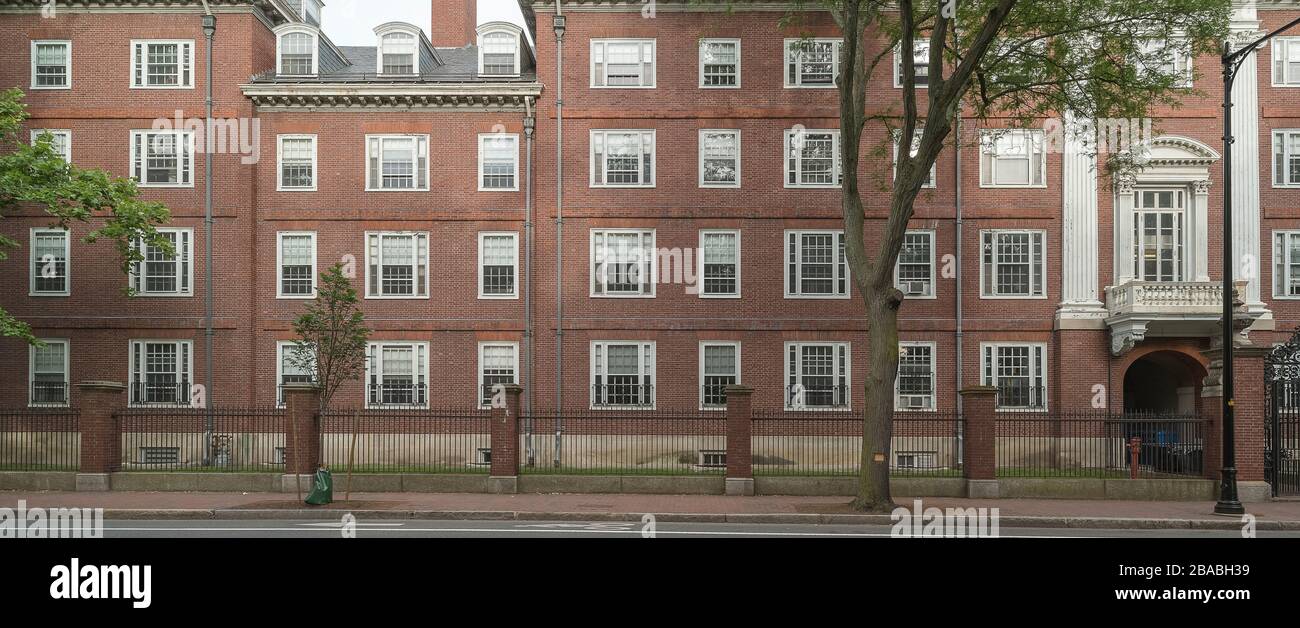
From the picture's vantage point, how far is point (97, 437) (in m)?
25.0

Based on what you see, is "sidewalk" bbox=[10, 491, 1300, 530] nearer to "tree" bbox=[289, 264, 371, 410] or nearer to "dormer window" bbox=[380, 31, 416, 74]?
"tree" bbox=[289, 264, 371, 410]

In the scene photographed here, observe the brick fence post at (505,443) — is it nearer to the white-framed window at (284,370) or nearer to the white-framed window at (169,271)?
the white-framed window at (284,370)

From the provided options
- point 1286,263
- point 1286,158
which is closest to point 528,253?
point 1286,263

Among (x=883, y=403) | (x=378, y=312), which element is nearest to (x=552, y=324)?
(x=378, y=312)

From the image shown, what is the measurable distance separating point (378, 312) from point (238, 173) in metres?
5.87

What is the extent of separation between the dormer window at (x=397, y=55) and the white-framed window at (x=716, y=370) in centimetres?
1268

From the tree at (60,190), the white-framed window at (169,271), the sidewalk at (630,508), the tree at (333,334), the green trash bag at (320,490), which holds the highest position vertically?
the tree at (60,190)

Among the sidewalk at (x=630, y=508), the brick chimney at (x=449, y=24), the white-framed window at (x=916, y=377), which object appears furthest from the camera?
the brick chimney at (x=449, y=24)

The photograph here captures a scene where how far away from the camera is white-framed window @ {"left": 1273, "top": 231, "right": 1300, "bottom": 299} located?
32.2 meters

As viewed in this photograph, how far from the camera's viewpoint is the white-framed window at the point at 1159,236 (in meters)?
32.2

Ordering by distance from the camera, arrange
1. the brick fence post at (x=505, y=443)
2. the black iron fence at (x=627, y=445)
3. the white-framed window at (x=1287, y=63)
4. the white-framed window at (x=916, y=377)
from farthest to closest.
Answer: the white-framed window at (x=916, y=377) → the white-framed window at (x=1287, y=63) → the black iron fence at (x=627, y=445) → the brick fence post at (x=505, y=443)

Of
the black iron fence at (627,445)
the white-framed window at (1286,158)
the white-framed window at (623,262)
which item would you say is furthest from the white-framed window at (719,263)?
the white-framed window at (1286,158)

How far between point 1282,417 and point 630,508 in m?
15.0

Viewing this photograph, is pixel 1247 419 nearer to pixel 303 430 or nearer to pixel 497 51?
pixel 303 430
